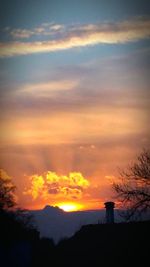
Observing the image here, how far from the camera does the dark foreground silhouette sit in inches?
1282

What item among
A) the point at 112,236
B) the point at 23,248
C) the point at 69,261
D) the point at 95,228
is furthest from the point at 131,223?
the point at 23,248

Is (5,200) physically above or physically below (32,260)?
above

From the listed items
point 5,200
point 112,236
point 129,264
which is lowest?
point 129,264

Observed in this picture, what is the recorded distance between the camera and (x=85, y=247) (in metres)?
37.2

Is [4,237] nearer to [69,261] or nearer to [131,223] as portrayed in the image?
[69,261]

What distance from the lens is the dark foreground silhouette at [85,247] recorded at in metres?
32.6

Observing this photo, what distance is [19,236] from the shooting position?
4044 cm

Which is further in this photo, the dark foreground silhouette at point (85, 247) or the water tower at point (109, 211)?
the water tower at point (109, 211)

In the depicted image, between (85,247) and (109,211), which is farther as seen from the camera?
(109,211)

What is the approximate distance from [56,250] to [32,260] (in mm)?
3570

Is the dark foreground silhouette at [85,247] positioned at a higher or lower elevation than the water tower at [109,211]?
lower

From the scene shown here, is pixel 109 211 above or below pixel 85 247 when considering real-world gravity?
above

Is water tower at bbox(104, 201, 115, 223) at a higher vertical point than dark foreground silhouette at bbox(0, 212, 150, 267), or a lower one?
higher

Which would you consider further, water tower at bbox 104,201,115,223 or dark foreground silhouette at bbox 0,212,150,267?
water tower at bbox 104,201,115,223
